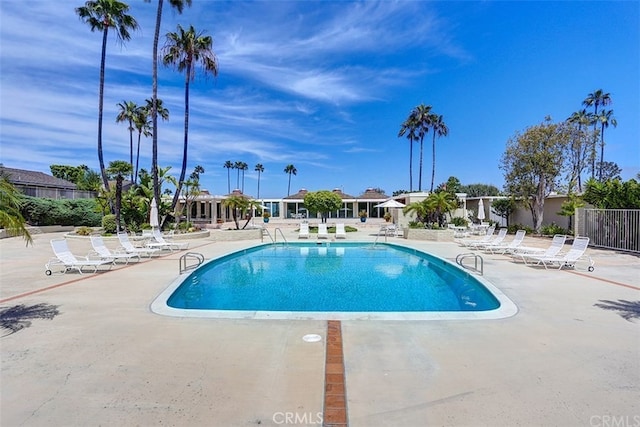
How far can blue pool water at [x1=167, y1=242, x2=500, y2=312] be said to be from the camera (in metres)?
7.32

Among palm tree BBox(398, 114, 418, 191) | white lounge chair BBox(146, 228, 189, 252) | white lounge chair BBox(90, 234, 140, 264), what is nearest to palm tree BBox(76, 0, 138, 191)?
white lounge chair BBox(146, 228, 189, 252)

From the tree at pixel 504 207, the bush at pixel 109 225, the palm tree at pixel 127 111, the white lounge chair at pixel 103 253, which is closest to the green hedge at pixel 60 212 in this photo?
the bush at pixel 109 225

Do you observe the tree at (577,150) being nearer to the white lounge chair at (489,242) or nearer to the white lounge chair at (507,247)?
the white lounge chair at (489,242)

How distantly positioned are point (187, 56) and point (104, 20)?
16.2 ft

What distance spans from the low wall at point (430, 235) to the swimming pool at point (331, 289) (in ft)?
14.8

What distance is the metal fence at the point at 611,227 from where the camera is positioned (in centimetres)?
1381

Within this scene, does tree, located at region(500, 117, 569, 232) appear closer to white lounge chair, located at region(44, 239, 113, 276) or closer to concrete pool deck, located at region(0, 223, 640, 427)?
concrete pool deck, located at region(0, 223, 640, 427)

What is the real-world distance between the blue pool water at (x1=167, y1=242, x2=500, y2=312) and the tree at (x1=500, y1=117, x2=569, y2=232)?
421 inches

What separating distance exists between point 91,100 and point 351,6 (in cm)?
1785

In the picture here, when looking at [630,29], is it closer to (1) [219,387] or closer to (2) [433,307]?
(2) [433,307]

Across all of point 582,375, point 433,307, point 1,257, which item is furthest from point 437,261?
point 1,257

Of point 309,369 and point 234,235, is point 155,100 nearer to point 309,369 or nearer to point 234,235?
point 234,235

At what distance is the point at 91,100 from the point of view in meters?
22.0

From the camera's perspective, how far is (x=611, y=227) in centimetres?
1492
